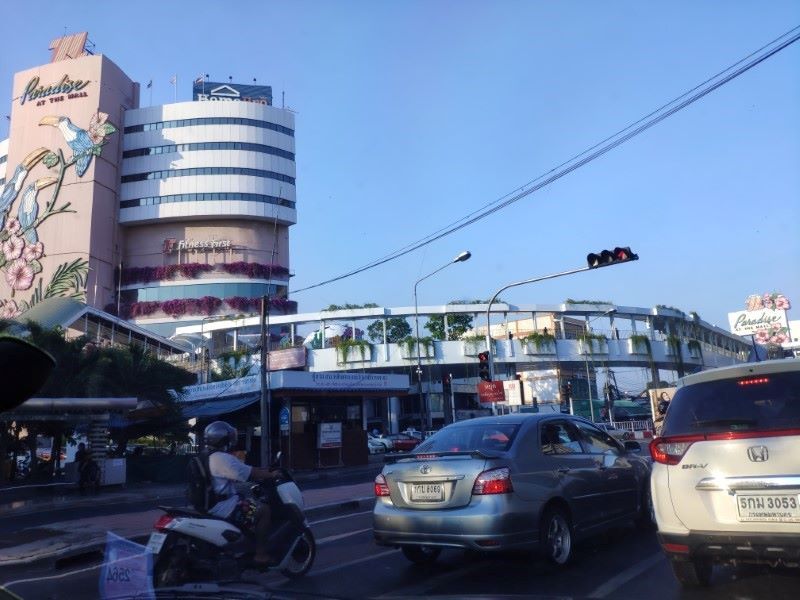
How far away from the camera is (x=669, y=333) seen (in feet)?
188

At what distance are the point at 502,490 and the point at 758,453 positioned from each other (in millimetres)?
2170

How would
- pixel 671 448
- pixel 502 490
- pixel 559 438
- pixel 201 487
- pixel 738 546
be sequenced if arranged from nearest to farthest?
pixel 738 546
pixel 671 448
pixel 502 490
pixel 201 487
pixel 559 438

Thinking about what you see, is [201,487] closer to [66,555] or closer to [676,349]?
[66,555]

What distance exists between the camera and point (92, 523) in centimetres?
1284

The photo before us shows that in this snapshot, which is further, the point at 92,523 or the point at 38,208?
the point at 38,208

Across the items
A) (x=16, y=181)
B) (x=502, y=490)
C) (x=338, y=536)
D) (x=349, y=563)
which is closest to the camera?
(x=502, y=490)

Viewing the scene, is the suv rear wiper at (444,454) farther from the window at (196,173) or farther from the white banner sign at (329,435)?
the window at (196,173)

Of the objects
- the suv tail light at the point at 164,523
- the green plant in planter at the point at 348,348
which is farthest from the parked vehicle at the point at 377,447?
the suv tail light at the point at 164,523

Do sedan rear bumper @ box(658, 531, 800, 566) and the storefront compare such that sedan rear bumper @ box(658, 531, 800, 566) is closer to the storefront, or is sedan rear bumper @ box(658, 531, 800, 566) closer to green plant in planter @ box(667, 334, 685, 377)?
the storefront

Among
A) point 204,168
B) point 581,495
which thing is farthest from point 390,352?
point 581,495

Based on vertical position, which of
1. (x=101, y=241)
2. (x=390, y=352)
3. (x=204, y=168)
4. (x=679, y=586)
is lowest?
(x=679, y=586)

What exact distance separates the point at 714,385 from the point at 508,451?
2.02 m

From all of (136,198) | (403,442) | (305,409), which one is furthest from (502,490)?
(136,198)

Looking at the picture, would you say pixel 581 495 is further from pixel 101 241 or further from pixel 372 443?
pixel 101 241
